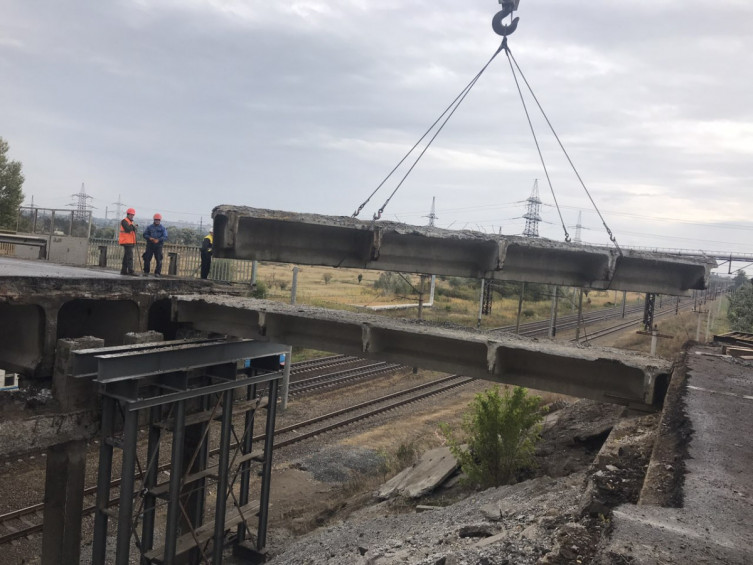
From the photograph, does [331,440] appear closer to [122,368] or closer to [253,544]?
[253,544]

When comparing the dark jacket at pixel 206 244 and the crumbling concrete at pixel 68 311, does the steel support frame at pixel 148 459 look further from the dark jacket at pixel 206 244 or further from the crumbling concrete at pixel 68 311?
the dark jacket at pixel 206 244

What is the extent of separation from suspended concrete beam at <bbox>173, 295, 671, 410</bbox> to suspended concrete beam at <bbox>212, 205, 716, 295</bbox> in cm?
95

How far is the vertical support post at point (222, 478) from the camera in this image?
28.4 ft

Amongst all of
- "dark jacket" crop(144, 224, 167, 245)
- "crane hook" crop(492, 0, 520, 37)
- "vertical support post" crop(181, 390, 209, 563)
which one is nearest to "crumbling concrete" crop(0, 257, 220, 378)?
"vertical support post" crop(181, 390, 209, 563)

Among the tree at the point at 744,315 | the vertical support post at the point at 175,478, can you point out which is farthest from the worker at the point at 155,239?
the tree at the point at 744,315

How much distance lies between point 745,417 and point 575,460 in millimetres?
4525

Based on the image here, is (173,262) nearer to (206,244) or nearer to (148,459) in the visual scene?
(206,244)

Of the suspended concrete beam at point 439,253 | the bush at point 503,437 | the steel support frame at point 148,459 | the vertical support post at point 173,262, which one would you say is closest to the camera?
the steel support frame at point 148,459

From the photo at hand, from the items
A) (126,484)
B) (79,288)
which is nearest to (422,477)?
(126,484)

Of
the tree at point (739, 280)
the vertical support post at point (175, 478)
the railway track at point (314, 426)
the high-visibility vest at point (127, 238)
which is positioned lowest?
the railway track at point (314, 426)

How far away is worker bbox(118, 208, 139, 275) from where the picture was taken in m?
12.0

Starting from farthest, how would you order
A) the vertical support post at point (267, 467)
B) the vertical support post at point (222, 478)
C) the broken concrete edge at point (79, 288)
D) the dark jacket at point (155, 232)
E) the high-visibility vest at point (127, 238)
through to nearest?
the dark jacket at point (155, 232), the high-visibility vest at point (127, 238), the vertical support post at point (267, 467), the vertical support post at point (222, 478), the broken concrete edge at point (79, 288)

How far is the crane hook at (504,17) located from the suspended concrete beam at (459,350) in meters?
4.57

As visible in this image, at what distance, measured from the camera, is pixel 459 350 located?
7961 millimetres
